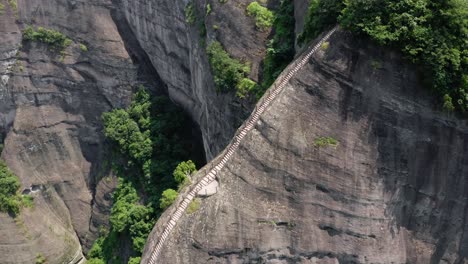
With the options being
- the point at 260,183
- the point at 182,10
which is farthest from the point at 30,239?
the point at 260,183

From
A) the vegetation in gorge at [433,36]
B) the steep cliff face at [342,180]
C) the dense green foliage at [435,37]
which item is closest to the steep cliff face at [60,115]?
the steep cliff face at [342,180]

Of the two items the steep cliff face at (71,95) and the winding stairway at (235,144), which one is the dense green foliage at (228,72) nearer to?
the winding stairway at (235,144)

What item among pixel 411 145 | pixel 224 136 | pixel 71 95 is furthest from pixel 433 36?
pixel 71 95

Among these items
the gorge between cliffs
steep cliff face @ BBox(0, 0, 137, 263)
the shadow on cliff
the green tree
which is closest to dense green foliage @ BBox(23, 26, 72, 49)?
the gorge between cliffs

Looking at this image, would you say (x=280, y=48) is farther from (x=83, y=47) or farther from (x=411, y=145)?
(x=83, y=47)

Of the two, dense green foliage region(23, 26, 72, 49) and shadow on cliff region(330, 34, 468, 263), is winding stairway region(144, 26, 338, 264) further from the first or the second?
dense green foliage region(23, 26, 72, 49)
